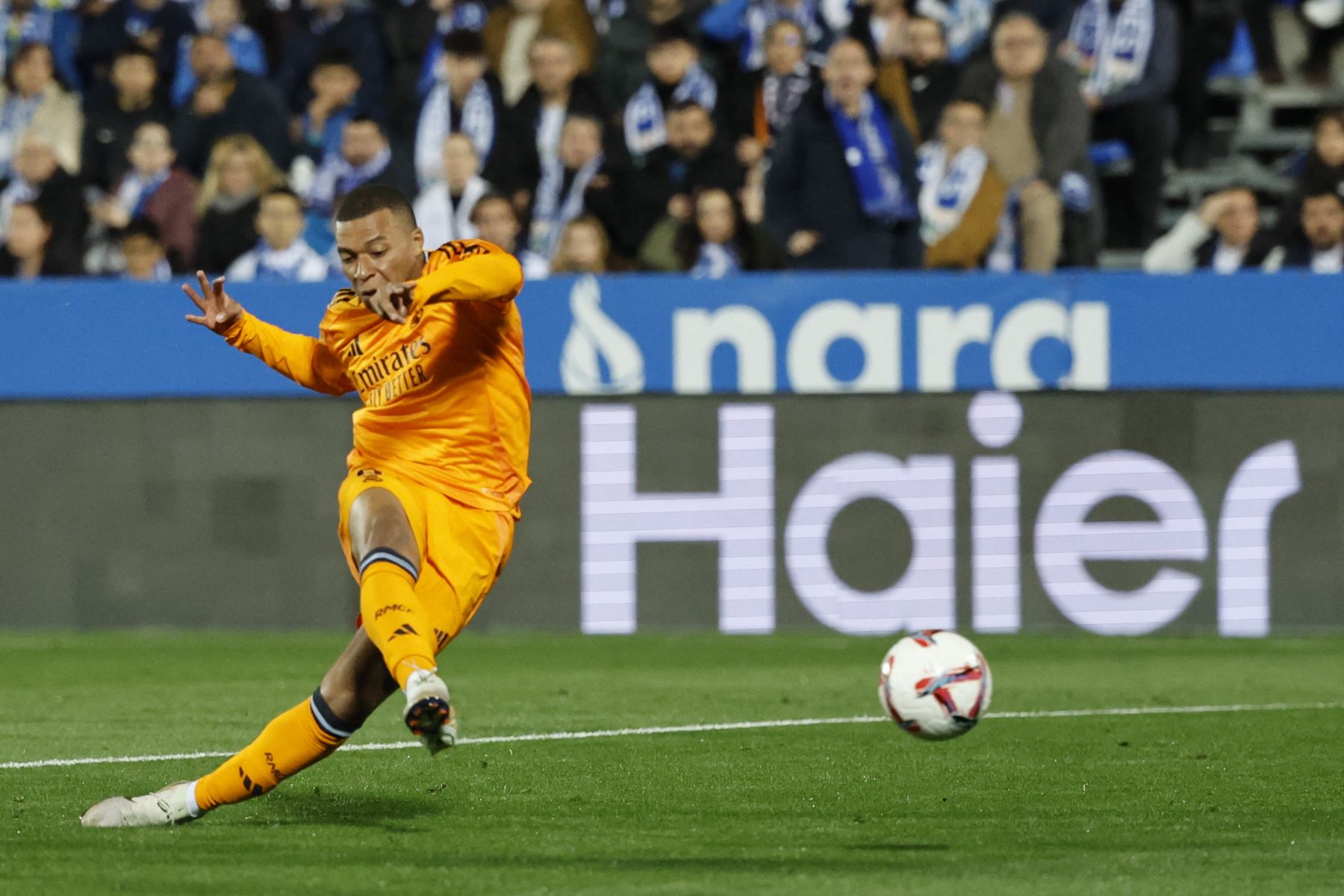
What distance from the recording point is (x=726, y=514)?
1298 cm

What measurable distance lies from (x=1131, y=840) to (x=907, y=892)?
Result: 1110mm

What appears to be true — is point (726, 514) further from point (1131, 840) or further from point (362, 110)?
point (1131, 840)

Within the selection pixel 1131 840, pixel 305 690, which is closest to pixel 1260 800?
pixel 1131 840

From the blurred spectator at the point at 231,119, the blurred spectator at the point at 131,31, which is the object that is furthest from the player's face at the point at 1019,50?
the blurred spectator at the point at 131,31

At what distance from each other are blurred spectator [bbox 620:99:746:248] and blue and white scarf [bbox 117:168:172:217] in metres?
3.32

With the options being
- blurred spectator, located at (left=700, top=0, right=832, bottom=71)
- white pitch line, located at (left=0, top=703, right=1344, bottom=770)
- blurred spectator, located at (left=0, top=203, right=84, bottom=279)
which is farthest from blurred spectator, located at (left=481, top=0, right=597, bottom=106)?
white pitch line, located at (left=0, top=703, right=1344, bottom=770)

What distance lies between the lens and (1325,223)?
13.4m

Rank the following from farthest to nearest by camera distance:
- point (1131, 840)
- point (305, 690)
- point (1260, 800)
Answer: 1. point (305, 690)
2. point (1260, 800)
3. point (1131, 840)

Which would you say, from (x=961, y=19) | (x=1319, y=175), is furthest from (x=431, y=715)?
(x=961, y=19)

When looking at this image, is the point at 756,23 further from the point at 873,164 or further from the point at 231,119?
the point at 231,119

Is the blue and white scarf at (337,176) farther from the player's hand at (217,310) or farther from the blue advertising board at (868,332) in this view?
the player's hand at (217,310)

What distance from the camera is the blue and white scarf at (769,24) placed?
1570cm

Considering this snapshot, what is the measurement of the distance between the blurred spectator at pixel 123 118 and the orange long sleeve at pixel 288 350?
9544mm

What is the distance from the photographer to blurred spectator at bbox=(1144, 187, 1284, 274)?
13711 mm
